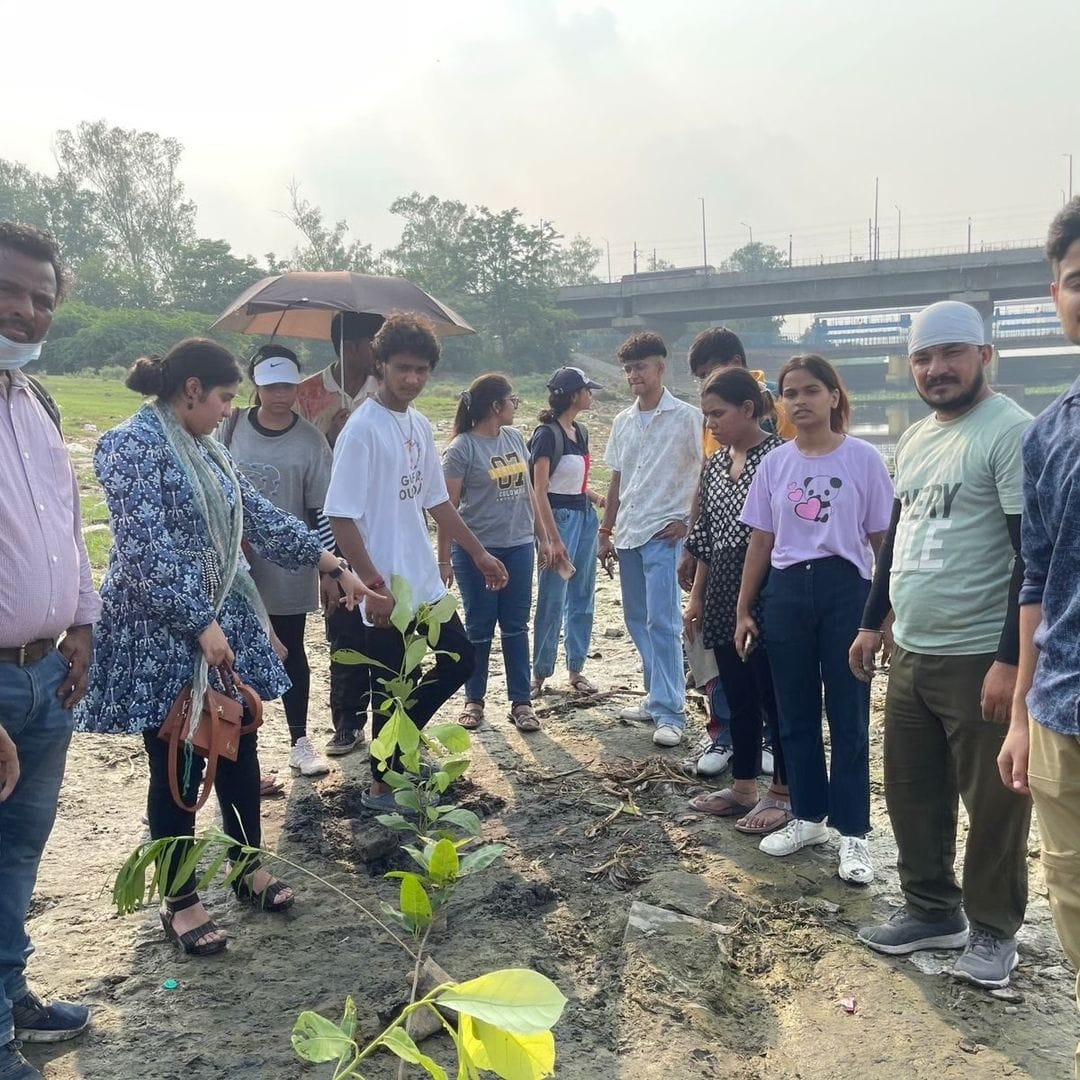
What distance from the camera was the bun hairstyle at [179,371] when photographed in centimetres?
289

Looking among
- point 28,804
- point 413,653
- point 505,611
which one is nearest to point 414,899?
point 413,653

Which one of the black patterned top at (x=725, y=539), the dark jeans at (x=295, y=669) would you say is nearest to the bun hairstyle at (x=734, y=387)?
the black patterned top at (x=725, y=539)

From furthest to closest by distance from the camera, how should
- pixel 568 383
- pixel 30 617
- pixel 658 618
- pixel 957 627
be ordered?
pixel 568 383, pixel 658 618, pixel 957 627, pixel 30 617

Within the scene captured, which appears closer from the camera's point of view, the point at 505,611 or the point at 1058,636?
the point at 1058,636

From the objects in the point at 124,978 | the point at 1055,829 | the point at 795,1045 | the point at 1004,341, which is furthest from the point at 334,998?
the point at 1004,341

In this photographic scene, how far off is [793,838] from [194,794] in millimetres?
2166

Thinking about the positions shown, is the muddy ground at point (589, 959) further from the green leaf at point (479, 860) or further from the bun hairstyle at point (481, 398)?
the bun hairstyle at point (481, 398)

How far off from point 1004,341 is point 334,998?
2286 inches

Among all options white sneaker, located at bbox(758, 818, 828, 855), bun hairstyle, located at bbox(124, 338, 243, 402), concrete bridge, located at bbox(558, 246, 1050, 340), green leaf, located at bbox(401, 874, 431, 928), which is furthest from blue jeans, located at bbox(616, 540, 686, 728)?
concrete bridge, located at bbox(558, 246, 1050, 340)

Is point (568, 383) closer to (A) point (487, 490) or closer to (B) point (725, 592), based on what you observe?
(A) point (487, 490)

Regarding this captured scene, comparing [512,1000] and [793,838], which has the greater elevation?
[512,1000]

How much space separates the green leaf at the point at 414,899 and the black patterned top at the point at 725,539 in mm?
2208

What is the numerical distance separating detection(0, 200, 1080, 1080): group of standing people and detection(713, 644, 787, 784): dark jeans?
10mm

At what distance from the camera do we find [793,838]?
11.8ft
